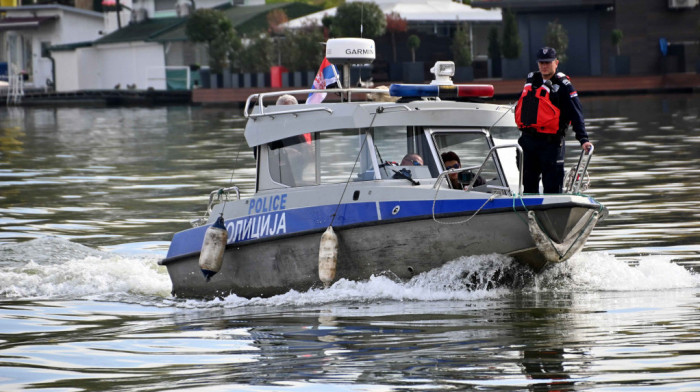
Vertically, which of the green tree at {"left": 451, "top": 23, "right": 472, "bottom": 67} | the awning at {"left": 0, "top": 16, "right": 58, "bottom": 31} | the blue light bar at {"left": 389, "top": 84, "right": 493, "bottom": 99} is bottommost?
the blue light bar at {"left": 389, "top": 84, "right": 493, "bottom": 99}

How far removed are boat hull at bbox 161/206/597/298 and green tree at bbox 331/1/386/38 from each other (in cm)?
4048

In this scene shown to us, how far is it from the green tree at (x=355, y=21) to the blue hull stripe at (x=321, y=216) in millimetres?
40244

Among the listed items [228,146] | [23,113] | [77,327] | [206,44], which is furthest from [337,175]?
[206,44]

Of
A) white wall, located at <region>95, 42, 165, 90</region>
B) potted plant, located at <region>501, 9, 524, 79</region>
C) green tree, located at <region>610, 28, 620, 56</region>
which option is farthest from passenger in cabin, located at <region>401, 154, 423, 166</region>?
white wall, located at <region>95, 42, 165, 90</region>

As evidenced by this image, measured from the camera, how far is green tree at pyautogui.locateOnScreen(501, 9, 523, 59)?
48.7 meters

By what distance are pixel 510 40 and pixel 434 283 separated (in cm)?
3842

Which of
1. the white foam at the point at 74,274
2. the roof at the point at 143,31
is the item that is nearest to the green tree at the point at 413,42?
the roof at the point at 143,31

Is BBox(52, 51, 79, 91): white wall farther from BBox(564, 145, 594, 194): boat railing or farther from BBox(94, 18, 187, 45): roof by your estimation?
BBox(564, 145, 594, 194): boat railing

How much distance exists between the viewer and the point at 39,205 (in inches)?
822

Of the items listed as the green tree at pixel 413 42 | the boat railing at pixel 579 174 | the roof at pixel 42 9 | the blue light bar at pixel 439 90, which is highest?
the roof at pixel 42 9

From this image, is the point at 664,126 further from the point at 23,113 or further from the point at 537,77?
the point at 23,113

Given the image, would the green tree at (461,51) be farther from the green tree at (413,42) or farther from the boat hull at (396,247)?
the boat hull at (396,247)

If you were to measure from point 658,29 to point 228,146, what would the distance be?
26.4 meters

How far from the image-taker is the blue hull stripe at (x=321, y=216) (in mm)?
10992
